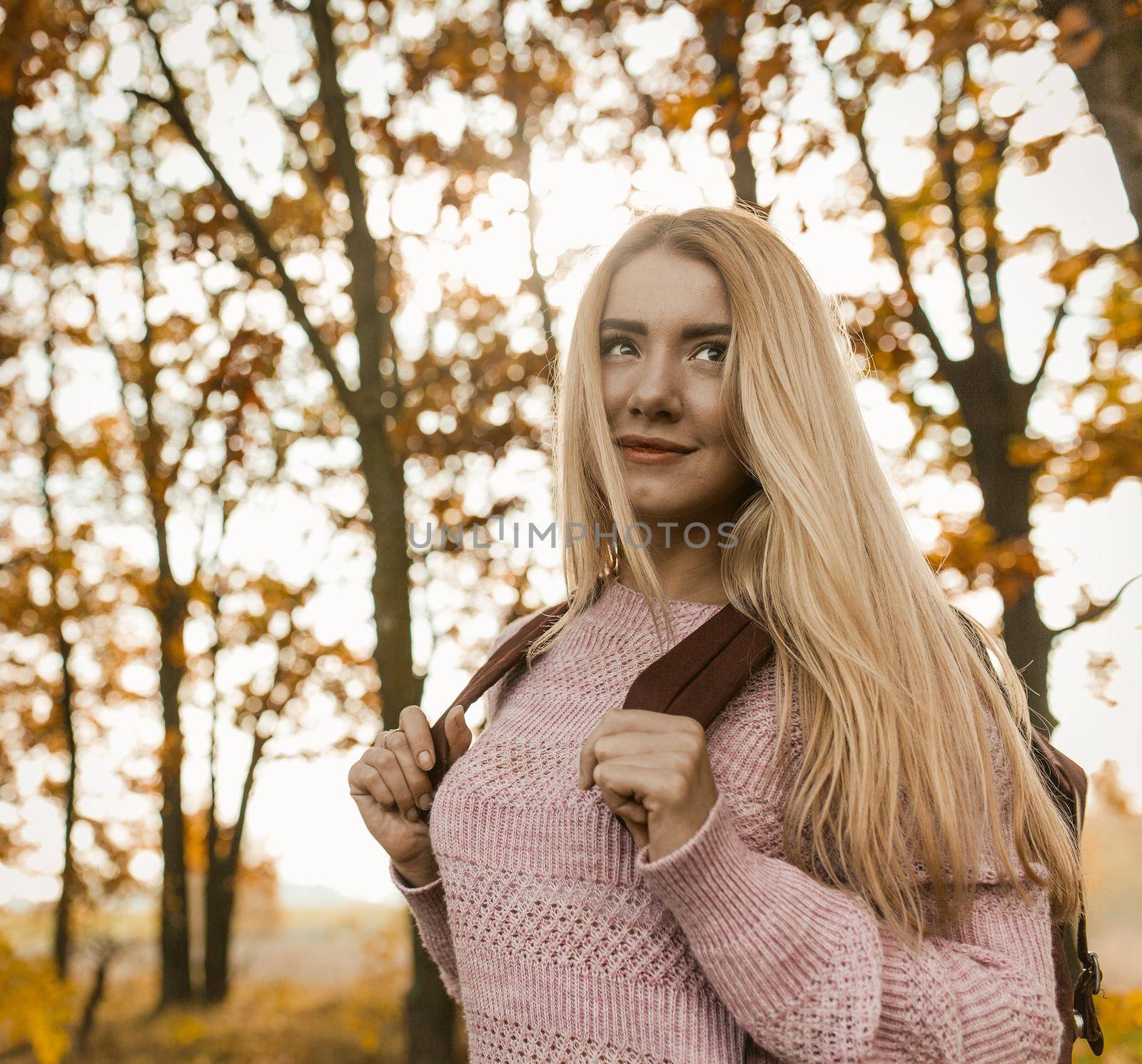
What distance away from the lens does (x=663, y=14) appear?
5344mm

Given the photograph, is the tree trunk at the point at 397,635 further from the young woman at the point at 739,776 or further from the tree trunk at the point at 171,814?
the tree trunk at the point at 171,814

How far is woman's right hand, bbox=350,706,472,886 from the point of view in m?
2.09

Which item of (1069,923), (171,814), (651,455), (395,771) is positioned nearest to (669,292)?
(651,455)

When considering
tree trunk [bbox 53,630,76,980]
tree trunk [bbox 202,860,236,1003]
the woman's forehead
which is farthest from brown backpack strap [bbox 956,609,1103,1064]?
tree trunk [bbox 202,860,236,1003]

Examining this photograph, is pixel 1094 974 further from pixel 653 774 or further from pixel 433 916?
pixel 433 916

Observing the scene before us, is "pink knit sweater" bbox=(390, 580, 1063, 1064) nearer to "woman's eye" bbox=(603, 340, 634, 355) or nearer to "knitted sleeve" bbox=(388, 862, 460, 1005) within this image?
"knitted sleeve" bbox=(388, 862, 460, 1005)

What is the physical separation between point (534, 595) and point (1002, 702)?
7.33m

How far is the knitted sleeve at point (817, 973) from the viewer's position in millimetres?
1436

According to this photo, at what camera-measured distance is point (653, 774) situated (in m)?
1.45

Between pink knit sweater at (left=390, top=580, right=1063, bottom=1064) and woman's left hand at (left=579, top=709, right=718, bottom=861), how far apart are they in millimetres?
32

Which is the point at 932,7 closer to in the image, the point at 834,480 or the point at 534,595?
the point at 834,480

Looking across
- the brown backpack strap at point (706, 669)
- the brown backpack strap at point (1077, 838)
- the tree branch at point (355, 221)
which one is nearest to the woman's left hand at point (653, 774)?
the brown backpack strap at point (706, 669)

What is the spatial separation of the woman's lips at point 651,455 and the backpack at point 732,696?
1.16 feet

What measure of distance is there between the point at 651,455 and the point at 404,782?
904 mm
